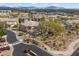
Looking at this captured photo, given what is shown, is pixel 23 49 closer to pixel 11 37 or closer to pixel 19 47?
pixel 19 47

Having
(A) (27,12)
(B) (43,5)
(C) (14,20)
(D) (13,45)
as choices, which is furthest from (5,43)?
A: (B) (43,5)

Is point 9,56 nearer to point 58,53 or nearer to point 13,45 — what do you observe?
point 13,45

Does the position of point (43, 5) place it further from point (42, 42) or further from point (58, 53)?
point (58, 53)

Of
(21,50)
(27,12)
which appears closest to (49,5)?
(27,12)

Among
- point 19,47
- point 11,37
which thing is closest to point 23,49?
point 19,47

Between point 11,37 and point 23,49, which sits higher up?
point 11,37

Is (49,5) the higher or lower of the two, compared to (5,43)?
higher

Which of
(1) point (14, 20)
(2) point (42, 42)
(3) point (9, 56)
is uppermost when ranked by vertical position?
(1) point (14, 20)

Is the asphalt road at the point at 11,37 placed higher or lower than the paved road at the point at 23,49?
higher

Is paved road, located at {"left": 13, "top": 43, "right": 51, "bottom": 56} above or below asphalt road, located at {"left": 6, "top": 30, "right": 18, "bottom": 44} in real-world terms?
below
